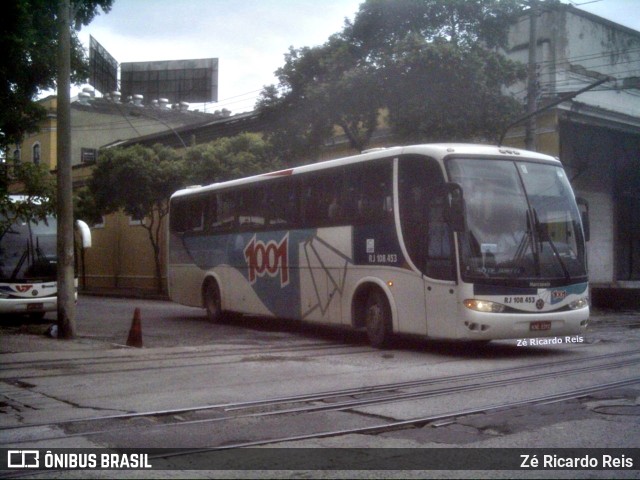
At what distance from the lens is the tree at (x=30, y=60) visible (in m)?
17.0

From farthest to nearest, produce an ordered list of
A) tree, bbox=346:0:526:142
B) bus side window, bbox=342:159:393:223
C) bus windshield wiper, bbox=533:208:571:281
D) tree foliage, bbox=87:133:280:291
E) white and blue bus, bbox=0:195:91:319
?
tree foliage, bbox=87:133:280:291
tree, bbox=346:0:526:142
white and blue bus, bbox=0:195:91:319
bus side window, bbox=342:159:393:223
bus windshield wiper, bbox=533:208:571:281

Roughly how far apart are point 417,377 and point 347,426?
330 cm

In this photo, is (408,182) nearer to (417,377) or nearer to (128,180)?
(417,377)

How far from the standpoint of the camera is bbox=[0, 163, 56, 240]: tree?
1800cm

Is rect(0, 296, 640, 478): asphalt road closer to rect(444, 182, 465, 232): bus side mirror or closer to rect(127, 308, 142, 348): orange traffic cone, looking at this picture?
rect(127, 308, 142, 348): orange traffic cone

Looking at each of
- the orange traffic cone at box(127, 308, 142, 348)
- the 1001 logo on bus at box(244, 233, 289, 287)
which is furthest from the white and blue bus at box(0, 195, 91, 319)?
the orange traffic cone at box(127, 308, 142, 348)

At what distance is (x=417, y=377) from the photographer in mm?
10977

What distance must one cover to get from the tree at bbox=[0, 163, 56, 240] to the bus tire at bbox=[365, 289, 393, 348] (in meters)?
7.74

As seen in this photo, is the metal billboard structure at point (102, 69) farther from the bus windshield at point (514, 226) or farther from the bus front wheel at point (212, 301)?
the bus windshield at point (514, 226)

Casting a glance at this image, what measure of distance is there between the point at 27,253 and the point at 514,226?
12228 millimetres

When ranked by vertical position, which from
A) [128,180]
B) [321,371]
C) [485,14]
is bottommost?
[321,371]

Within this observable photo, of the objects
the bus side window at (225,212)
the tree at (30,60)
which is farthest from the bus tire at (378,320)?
the tree at (30,60)

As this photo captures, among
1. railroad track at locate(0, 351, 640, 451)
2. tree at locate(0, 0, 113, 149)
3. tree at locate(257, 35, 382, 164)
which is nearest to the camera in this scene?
railroad track at locate(0, 351, 640, 451)

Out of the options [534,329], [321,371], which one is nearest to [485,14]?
[534,329]
